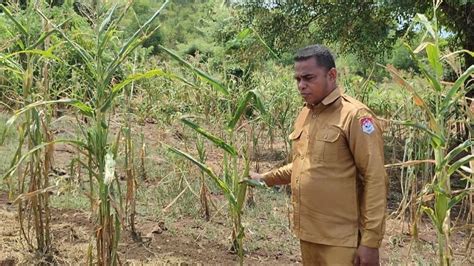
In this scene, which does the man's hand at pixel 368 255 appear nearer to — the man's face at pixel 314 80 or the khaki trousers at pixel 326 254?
the khaki trousers at pixel 326 254

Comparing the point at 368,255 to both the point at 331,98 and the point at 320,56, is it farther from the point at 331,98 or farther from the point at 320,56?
the point at 320,56

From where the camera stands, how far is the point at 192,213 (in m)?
4.89

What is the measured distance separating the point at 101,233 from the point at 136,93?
5612 mm

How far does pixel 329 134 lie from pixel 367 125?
0.15m

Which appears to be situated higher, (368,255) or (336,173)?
(336,173)

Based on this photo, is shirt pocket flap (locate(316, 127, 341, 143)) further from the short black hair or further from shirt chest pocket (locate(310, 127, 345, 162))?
the short black hair

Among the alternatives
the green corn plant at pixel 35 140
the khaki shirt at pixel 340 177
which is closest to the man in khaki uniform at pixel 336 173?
the khaki shirt at pixel 340 177

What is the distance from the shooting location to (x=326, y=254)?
235 cm

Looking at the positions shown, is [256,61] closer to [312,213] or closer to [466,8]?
[466,8]

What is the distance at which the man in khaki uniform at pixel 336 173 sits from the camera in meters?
2.19

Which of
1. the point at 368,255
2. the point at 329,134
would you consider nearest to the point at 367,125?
the point at 329,134

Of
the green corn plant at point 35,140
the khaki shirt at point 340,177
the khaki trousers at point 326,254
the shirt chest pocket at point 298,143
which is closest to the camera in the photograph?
the khaki shirt at point 340,177

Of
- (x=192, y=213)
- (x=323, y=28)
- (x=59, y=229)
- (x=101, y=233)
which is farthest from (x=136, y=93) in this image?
(x=101, y=233)

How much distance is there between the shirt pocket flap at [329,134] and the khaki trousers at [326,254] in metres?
0.42
